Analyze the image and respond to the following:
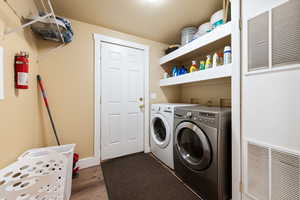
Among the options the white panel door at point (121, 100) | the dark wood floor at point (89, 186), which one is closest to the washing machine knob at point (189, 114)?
the white panel door at point (121, 100)

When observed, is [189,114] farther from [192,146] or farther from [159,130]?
[159,130]

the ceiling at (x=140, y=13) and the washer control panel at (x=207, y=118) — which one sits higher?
the ceiling at (x=140, y=13)

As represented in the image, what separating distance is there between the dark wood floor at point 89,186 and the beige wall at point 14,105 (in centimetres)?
70

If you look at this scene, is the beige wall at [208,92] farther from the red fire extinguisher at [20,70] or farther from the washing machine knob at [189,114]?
the red fire extinguisher at [20,70]

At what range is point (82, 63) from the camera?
66.7 inches

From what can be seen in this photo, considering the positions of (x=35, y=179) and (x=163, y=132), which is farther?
(x=163, y=132)

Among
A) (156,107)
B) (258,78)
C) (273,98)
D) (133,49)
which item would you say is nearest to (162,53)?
(133,49)

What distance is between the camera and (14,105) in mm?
907

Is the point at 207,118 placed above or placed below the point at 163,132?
above

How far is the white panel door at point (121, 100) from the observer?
187cm

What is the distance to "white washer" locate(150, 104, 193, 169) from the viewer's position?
1.58 metres

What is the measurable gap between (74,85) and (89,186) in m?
1.40

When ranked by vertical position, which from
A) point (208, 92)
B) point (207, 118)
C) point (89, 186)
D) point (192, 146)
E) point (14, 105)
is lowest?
point (89, 186)

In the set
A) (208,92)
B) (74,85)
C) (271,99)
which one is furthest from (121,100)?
(271,99)
